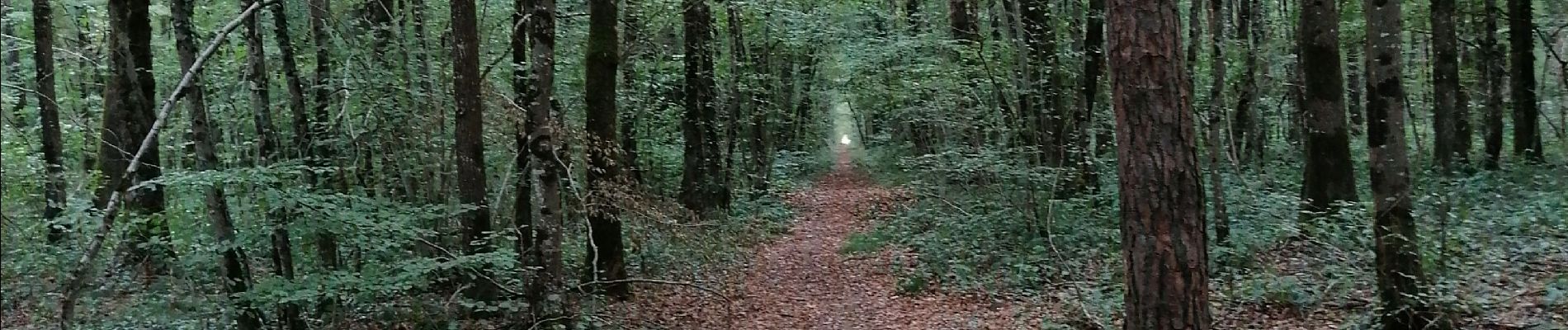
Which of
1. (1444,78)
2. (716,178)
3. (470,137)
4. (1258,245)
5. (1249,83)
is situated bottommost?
(1258,245)

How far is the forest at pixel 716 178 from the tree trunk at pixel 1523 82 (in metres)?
0.06

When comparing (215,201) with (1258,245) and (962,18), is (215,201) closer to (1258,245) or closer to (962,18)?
(1258,245)

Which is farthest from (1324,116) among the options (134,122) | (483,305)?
(134,122)

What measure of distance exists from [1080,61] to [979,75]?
1.38m

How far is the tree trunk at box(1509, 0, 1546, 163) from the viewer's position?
14602 mm

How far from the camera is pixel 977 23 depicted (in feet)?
49.0

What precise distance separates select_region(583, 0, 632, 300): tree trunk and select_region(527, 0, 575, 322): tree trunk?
83cm

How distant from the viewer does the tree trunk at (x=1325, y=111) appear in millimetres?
10227

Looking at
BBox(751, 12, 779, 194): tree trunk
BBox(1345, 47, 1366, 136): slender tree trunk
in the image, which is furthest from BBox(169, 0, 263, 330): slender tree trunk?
BBox(1345, 47, 1366, 136): slender tree trunk

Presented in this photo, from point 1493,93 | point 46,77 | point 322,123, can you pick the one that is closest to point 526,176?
point 322,123

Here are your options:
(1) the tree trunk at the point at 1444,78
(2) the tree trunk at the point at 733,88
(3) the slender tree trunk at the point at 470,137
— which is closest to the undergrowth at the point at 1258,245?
(1) the tree trunk at the point at 1444,78

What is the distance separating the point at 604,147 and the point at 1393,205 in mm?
6539

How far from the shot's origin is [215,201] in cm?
707

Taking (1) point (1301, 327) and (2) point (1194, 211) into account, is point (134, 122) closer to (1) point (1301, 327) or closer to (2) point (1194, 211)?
(2) point (1194, 211)
